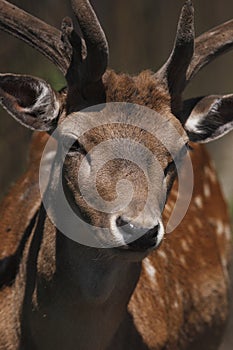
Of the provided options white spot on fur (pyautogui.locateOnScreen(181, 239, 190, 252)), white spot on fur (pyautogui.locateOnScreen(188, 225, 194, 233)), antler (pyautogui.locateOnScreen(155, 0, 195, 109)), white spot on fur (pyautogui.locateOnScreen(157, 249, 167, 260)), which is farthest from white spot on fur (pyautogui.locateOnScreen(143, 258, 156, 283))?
antler (pyautogui.locateOnScreen(155, 0, 195, 109))

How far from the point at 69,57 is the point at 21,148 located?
2.91 m

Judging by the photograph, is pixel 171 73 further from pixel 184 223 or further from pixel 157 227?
pixel 184 223

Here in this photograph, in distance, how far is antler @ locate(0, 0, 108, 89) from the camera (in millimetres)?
4914

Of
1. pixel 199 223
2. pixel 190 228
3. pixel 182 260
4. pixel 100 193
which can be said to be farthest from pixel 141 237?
pixel 199 223

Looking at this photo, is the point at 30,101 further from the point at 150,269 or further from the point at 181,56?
the point at 150,269

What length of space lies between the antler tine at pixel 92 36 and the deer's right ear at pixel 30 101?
266 mm

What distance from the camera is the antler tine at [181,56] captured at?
16.4 ft

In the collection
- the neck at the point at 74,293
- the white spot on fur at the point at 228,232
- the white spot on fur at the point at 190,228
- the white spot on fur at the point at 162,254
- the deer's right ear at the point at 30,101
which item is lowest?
the white spot on fur at the point at 228,232

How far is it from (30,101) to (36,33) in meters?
0.32

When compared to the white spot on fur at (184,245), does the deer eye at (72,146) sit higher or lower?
higher

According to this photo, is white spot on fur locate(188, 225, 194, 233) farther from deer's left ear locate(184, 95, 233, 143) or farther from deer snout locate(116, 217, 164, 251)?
deer snout locate(116, 217, 164, 251)

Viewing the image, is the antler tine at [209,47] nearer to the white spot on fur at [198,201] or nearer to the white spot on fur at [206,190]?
the white spot on fur at [198,201]

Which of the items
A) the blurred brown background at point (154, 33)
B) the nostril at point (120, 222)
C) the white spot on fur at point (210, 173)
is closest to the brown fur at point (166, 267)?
the white spot on fur at point (210, 173)

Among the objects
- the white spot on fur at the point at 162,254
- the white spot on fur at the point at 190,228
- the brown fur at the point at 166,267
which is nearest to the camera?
the brown fur at the point at 166,267
